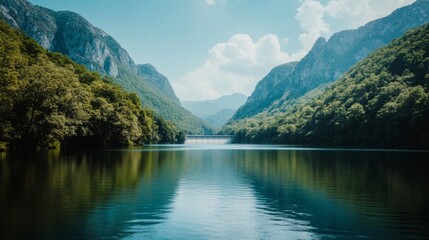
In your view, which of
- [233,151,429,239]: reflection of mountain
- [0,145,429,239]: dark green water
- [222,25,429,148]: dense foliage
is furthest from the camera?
[222,25,429,148]: dense foliage

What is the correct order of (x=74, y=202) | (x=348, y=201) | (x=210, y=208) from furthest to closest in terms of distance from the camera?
1. (x=348, y=201)
2. (x=74, y=202)
3. (x=210, y=208)

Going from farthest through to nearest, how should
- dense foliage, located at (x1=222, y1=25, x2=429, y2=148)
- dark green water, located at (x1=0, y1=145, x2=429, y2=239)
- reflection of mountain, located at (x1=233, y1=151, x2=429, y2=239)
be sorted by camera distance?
dense foliage, located at (x1=222, y1=25, x2=429, y2=148) < reflection of mountain, located at (x1=233, y1=151, x2=429, y2=239) < dark green water, located at (x1=0, y1=145, x2=429, y2=239)

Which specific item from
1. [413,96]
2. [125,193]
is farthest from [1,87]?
[413,96]

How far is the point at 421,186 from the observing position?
1091 inches

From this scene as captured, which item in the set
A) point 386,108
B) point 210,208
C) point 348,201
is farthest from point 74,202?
point 386,108

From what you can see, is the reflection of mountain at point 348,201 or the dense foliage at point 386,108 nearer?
the reflection of mountain at point 348,201

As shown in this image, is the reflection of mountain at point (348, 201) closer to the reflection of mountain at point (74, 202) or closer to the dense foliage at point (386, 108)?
the reflection of mountain at point (74, 202)

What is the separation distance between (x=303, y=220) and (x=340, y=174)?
21.2 m

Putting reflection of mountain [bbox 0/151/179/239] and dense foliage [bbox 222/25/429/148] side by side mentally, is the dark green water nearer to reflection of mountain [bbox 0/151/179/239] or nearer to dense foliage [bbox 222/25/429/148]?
reflection of mountain [bbox 0/151/179/239]

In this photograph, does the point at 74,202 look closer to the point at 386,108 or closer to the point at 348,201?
the point at 348,201

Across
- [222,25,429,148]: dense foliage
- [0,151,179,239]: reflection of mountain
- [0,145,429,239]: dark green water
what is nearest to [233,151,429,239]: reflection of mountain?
[0,145,429,239]: dark green water

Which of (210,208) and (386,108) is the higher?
(386,108)

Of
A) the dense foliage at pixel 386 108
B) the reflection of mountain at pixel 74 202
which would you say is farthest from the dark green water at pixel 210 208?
the dense foliage at pixel 386 108

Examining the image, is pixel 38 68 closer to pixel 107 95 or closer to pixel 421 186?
pixel 107 95
